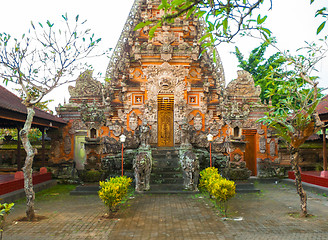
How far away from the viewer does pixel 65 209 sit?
8.83 m

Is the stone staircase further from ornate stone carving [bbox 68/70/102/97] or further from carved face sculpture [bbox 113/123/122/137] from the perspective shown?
ornate stone carving [bbox 68/70/102/97]

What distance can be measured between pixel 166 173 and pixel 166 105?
4.43m

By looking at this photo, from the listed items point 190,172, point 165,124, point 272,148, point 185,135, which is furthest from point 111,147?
point 272,148

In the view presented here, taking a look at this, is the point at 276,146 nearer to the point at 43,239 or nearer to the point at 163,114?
the point at 163,114

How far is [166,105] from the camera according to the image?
15.4 metres

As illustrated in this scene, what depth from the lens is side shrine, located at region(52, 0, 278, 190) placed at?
46.9 ft

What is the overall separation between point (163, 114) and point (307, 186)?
26.6 ft

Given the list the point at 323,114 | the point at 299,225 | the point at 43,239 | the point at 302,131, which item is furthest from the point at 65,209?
the point at 323,114

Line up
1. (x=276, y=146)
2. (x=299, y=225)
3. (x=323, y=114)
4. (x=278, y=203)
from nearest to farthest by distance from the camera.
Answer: (x=299, y=225) → (x=278, y=203) → (x=323, y=114) → (x=276, y=146)

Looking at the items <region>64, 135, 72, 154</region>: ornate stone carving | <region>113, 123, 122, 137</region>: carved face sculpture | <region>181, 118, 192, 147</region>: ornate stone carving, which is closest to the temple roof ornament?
<region>113, 123, 122, 137</region>: carved face sculpture

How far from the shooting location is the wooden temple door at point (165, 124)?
1538cm

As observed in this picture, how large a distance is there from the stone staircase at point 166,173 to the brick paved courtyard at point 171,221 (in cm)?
123

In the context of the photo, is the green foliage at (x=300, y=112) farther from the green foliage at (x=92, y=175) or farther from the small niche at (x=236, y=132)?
the green foliage at (x=92, y=175)

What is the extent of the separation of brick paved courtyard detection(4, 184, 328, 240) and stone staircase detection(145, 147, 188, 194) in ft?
4.03
